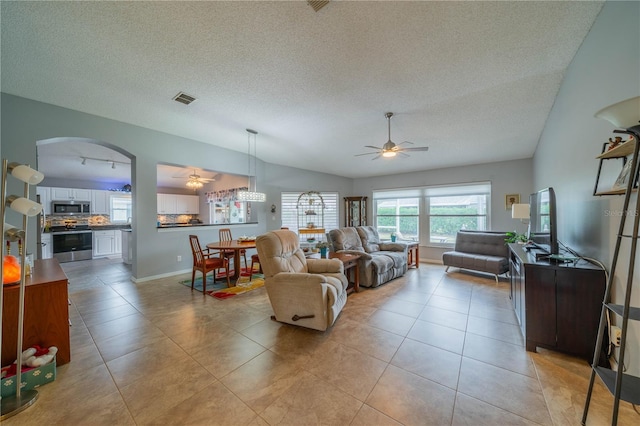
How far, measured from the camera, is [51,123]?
3299mm

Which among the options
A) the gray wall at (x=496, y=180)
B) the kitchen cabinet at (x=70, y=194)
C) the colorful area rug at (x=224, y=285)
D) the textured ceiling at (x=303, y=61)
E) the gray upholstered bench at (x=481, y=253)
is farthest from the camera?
the kitchen cabinet at (x=70, y=194)

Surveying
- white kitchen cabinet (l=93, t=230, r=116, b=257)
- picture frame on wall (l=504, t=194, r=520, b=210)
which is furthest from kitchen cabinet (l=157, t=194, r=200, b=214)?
picture frame on wall (l=504, t=194, r=520, b=210)

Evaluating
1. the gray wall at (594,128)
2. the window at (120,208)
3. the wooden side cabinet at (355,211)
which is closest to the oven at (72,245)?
the window at (120,208)

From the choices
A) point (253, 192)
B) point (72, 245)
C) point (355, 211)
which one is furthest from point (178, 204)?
point (355, 211)

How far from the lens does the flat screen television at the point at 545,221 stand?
220 cm

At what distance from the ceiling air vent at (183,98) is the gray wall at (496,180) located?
4.51m

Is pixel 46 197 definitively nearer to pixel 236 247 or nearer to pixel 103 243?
pixel 103 243

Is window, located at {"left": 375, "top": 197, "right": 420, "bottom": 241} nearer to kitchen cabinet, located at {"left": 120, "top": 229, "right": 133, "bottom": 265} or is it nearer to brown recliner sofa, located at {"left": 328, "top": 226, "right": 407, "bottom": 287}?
brown recliner sofa, located at {"left": 328, "top": 226, "right": 407, "bottom": 287}

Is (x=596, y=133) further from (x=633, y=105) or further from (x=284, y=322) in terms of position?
(x=284, y=322)

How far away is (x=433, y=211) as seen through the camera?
6.43 m

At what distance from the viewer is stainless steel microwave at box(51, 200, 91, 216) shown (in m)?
6.44

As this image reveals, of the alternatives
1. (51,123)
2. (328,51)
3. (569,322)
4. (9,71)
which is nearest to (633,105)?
(569,322)

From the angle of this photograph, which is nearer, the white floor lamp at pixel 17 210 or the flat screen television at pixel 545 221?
the white floor lamp at pixel 17 210

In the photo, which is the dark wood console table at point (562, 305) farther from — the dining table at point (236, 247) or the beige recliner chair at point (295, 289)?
the dining table at point (236, 247)
